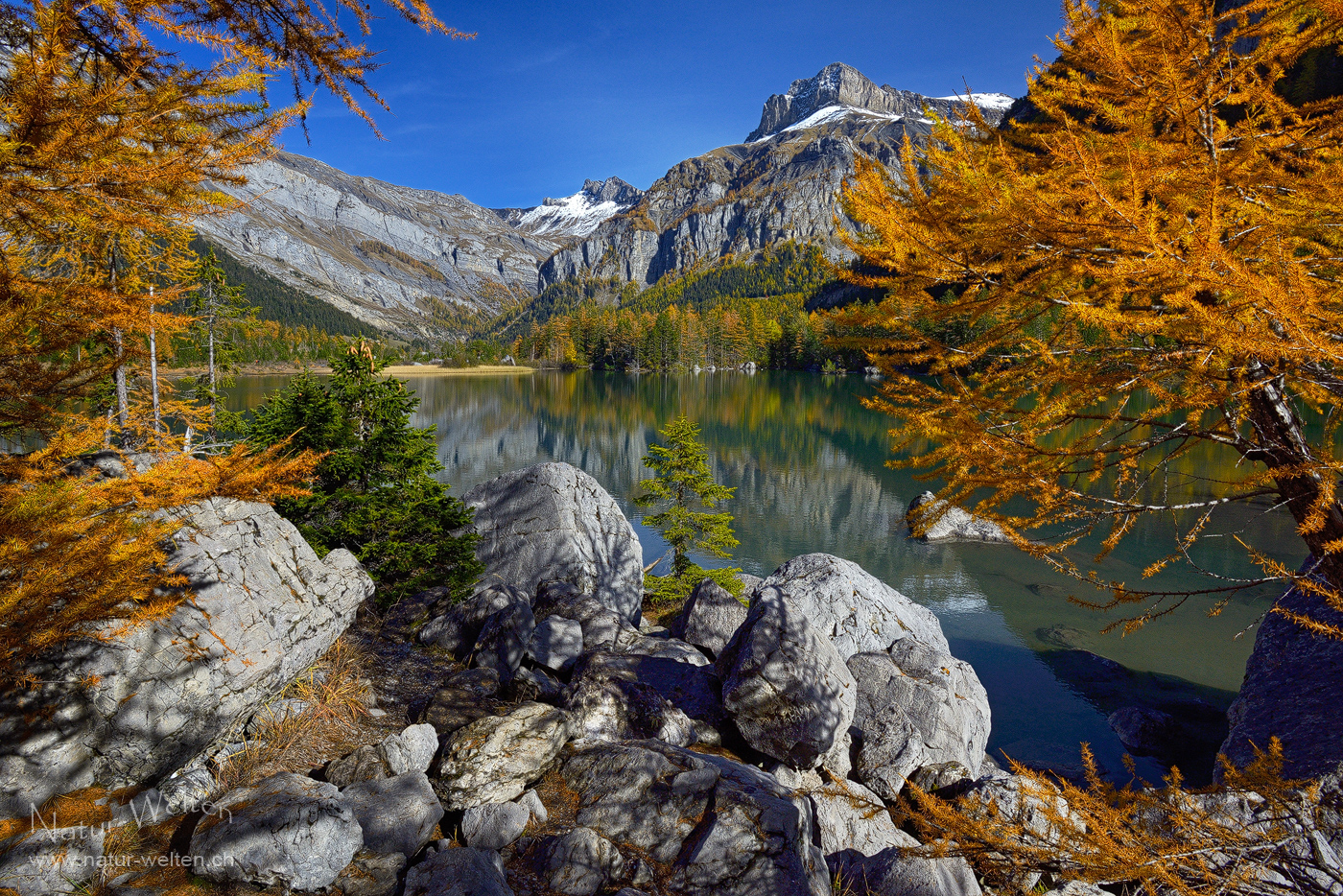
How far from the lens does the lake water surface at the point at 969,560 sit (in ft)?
39.4

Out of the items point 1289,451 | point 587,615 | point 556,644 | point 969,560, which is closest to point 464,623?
point 556,644

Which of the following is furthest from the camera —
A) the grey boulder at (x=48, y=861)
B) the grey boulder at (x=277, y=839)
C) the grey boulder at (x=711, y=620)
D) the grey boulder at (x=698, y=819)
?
the grey boulder at (x=711, y=620)

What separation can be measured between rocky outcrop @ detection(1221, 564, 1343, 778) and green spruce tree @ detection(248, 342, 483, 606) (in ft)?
38.2

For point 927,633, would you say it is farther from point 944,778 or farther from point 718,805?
point 718,805

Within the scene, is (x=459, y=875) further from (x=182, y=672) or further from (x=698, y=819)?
(x=182, y=672)

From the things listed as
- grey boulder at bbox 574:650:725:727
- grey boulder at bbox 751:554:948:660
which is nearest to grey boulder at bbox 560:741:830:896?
grey boulder at bbox 574:650:725:727

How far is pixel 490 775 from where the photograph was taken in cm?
476

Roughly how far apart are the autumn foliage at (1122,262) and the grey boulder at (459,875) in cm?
396

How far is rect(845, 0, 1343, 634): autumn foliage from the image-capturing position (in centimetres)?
338

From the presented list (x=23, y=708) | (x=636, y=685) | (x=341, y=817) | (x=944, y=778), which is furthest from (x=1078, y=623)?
(x=23, y=708)

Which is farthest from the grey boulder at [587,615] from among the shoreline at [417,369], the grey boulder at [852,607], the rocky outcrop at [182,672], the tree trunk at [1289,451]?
the shoreline at [417,369]

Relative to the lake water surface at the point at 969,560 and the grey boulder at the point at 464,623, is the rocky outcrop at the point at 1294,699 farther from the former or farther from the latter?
the grey boulder at the point at 464,623

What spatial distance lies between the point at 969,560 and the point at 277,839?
20.5 m

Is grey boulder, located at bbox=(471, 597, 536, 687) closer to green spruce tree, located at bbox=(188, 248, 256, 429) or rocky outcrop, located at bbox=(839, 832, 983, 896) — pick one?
rocky outcrop, located at bbox=(839, 832, 983, 896)
